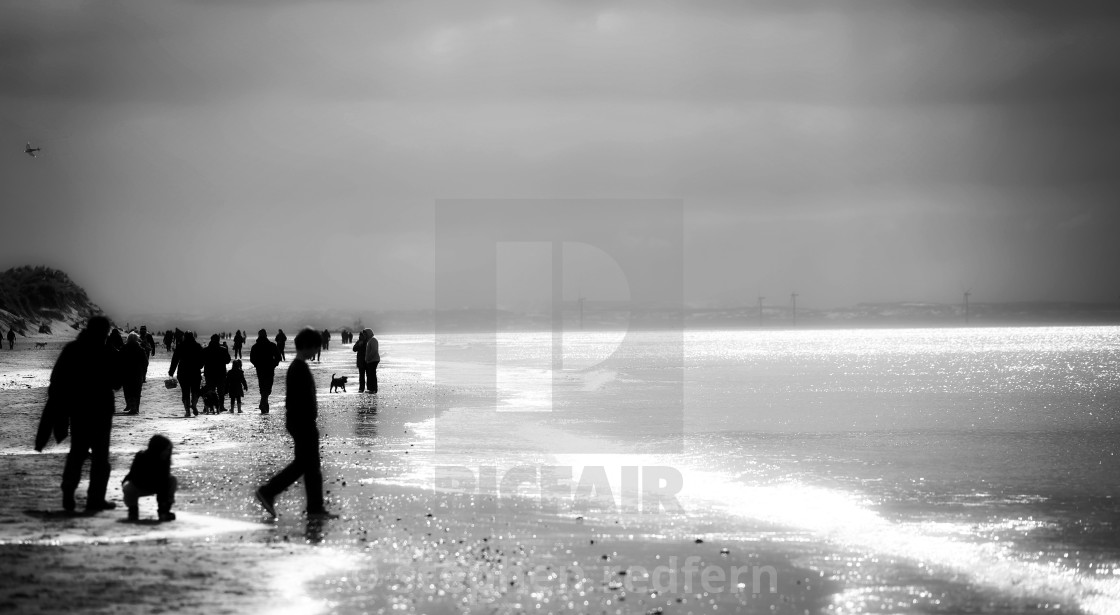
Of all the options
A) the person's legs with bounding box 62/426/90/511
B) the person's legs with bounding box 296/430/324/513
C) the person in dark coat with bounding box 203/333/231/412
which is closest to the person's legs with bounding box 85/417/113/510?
the person's legs with bounding box 62/426/90/511

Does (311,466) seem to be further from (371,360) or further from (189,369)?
(371,360)

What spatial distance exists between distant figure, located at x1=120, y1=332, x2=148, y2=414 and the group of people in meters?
13.0

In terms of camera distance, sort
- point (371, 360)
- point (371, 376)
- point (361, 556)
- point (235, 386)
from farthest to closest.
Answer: point (371, 376), point (371, 360), point (235, 386), point (361, 556)

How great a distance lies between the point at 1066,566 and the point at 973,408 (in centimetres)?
3012

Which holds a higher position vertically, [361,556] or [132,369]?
[132,369]

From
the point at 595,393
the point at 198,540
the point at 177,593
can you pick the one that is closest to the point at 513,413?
the point at 595,393

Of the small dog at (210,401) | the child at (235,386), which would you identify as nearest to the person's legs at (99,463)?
the small dog at (210,401)

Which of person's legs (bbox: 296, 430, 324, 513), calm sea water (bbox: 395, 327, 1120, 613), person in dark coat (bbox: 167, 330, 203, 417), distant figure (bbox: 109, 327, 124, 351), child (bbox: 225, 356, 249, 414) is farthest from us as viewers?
child (bbox: 225, 356, 249, 414)

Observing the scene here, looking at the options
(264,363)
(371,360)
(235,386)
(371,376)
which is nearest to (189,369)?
(264,363)

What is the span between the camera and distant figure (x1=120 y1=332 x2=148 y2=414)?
2575 centimetres

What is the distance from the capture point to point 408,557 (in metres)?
10.9

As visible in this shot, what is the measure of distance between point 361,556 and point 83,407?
402cm

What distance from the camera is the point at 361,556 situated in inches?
428

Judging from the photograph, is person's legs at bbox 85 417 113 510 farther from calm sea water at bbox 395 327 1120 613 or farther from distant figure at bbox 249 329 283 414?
distant figure at bbox 249 329 283 414
